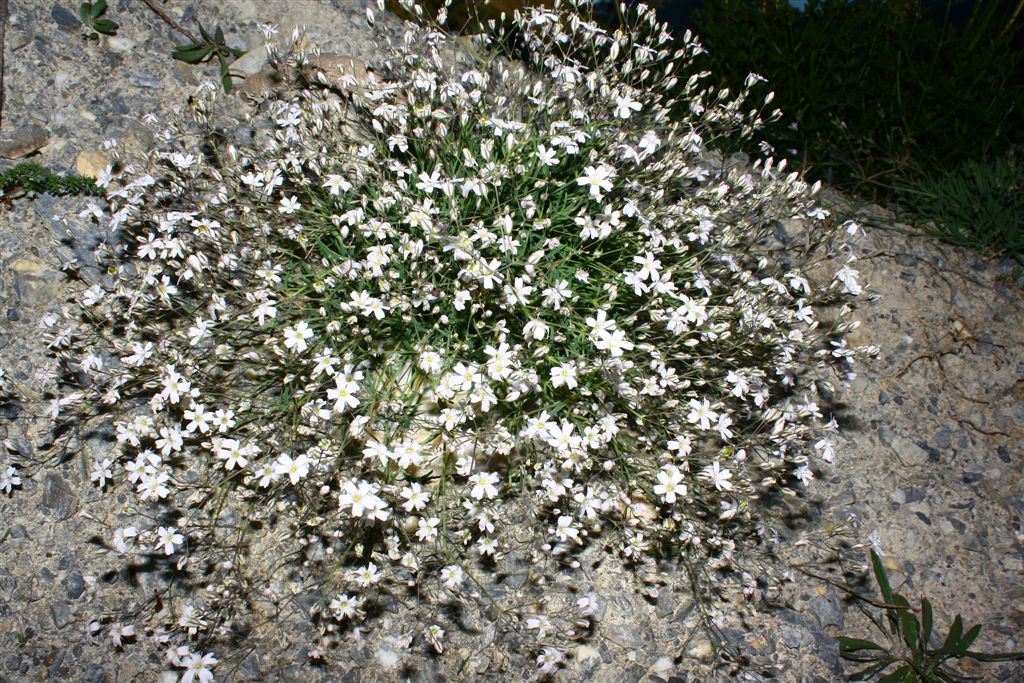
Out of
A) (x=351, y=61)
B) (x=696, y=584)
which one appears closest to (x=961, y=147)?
(x=696, y=584)

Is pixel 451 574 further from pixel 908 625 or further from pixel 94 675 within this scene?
pixel 908 625

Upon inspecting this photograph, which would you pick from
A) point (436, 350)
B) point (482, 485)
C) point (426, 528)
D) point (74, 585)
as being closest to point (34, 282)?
point (74, 585)

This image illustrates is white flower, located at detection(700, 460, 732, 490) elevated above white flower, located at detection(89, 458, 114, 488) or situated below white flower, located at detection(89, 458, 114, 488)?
above

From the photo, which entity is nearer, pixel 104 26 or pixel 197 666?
pixel 197 666

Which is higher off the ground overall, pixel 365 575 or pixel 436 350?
pixel 436 350

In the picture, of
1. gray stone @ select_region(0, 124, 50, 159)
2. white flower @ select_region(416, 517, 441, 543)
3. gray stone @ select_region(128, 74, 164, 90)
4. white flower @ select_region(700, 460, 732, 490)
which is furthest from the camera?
gray stone @ select_region(128, 74, 164, 90)

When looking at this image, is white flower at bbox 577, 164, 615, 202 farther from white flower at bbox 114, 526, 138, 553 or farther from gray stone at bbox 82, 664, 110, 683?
gray stone at bbox 82, 664, 110, 683

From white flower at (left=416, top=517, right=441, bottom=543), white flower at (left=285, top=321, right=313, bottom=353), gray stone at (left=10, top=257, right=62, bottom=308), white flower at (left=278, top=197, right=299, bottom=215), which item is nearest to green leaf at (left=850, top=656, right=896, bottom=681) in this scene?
white flower at (left=416, top=517, right=441, bottom=543)
